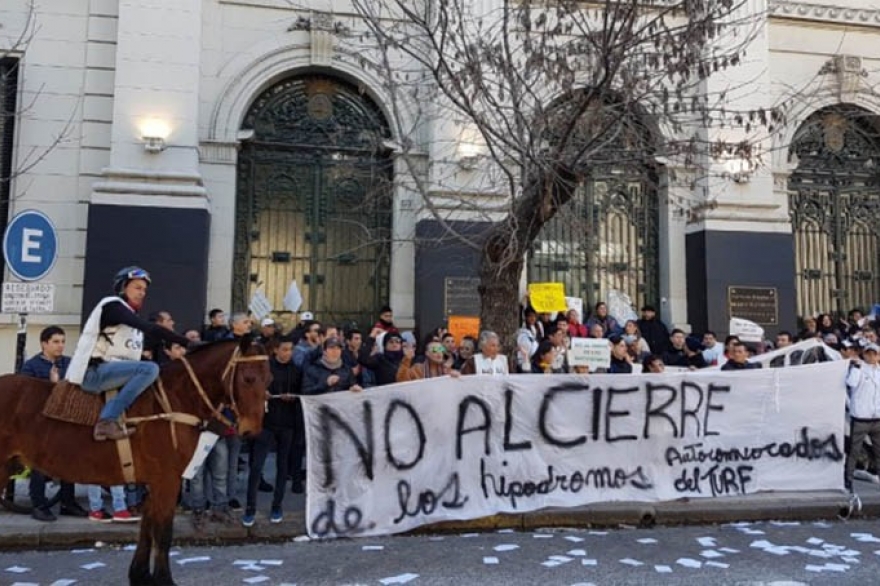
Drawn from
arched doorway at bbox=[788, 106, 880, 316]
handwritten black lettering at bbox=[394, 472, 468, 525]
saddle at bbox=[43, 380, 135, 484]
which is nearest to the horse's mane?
saddle at bbox=[43, 380, 135, 484]

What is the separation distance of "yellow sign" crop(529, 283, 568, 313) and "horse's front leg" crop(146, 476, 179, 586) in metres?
7.69

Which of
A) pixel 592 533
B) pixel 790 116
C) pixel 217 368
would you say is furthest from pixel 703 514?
pixel 790 116

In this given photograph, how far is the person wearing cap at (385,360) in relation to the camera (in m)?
9.99

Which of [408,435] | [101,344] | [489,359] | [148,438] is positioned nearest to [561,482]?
[489,359]

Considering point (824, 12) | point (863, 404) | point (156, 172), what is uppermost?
point (824, 12)

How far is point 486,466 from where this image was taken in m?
8.29

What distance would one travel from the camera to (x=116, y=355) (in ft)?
19.7

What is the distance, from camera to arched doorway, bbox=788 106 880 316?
16766 millimetres

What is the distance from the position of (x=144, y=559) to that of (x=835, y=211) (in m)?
16.6

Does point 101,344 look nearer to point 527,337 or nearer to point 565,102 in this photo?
point 527,337

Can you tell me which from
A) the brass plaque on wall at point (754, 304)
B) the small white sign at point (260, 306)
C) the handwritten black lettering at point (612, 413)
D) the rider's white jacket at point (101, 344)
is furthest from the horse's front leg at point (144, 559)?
the brass plaque on wall at point (754, 304)

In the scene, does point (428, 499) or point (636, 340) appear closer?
point (428, 499)

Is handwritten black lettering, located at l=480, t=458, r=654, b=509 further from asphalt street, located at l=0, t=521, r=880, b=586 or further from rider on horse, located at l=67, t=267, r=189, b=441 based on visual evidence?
rider on horse, located at l=67, t=267, r=189, b=441

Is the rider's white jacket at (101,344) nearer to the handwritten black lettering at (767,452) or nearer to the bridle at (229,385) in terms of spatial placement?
the bridle at (229,385)
